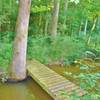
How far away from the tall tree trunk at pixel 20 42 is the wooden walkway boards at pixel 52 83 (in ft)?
1.81

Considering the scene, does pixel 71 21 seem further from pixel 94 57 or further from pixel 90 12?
pixel 94 57

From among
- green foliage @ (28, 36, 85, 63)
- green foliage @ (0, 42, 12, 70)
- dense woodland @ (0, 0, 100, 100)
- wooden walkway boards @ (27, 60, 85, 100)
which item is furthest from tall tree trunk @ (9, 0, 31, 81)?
green foliage @ (28, 36, 85, 63)

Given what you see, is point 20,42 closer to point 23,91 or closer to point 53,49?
point 23,91

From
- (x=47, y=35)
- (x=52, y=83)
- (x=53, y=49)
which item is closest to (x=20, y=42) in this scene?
(x=52, y=83)

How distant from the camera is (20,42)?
7512mm

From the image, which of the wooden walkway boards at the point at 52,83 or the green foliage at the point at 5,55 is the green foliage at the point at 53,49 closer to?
the green foliage at the point at 5,55

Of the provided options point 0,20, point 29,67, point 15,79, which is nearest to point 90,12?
point 0,20

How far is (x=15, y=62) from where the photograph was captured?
7477 mm

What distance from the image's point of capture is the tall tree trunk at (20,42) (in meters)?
7.40

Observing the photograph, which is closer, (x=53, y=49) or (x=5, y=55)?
(x=5, y=55)

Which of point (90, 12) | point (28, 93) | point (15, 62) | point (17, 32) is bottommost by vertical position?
point (28, 93)

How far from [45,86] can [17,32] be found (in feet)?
7.29

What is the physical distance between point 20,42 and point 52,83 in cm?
193

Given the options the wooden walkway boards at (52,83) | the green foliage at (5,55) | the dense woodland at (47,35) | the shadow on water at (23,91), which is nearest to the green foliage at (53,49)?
the dense woodland at (47,35)
